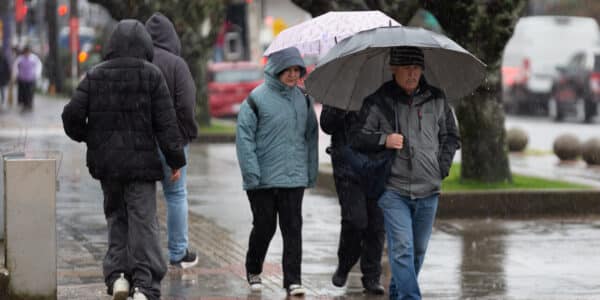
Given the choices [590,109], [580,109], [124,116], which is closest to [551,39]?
[580,109]

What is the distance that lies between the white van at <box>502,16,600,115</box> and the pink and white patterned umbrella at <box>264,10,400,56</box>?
2917 centimetres

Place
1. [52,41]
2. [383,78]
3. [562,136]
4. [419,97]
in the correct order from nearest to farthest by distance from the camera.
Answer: [419,97] < [383,78] < [562,136] < [52,41]

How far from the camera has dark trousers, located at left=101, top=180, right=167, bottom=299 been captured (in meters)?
8.35

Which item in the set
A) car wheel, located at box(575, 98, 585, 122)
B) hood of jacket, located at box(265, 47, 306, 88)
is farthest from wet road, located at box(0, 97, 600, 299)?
car wheel, located at box(575, 98, 585, 122)

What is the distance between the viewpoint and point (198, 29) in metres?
26.5

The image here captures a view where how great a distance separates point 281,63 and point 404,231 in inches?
67.0

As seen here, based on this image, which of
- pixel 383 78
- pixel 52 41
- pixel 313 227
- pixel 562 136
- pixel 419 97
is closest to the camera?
pixel 419 97

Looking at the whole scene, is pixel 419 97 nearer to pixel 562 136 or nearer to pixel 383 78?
pixel 383 78

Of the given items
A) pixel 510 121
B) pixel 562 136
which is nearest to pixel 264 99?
pixel 562 136

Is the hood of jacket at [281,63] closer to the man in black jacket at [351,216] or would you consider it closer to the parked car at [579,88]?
the man in black jacket at [351,216]

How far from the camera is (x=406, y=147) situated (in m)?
7.93

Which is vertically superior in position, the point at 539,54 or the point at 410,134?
the point at 410,134

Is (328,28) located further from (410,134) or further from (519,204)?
(519,204)

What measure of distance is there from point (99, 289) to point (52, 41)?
39.0 m
